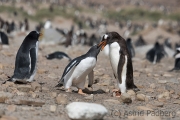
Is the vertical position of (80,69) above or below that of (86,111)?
above

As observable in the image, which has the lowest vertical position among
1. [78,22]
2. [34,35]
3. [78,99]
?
[78,99]

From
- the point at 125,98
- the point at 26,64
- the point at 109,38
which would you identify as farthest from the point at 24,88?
the point at 109,38

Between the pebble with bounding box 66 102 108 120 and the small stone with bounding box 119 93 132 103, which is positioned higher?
the small stone with bounding box 119 93 132 103

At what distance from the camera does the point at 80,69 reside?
6.27m

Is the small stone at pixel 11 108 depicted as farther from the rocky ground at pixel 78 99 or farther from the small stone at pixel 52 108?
the small stone at pixel 52 108

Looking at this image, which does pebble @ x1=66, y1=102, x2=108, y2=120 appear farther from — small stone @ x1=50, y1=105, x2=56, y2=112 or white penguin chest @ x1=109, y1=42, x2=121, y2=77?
white penguin chest @ x1=109, y1=42, x2=121, y2=77

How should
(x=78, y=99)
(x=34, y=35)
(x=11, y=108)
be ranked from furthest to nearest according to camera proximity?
1. (x=34, y=35)
2. (x=78, y=99)
3. (x=11, y=108)

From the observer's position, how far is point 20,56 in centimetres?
672

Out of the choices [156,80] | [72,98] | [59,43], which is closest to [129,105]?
[72,98]

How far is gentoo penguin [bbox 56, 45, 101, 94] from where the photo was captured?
624 cm

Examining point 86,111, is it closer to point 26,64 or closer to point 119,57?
point 119,57

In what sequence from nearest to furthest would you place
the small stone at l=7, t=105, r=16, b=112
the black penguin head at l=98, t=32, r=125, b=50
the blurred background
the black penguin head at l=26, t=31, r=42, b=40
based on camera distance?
the small stone at l=7, t=105, r=16, b=112
the black penguin head at l=98, t=32, r=125, b=50
the black penguin head at l=26, t=31, r=42, b=40
the blurred background

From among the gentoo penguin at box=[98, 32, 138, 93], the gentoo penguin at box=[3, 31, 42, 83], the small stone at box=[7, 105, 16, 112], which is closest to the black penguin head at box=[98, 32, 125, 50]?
the gentoo penguin at box=[98, 32, 138, 93]

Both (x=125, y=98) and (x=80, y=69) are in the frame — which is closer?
(x=125, y=98)
